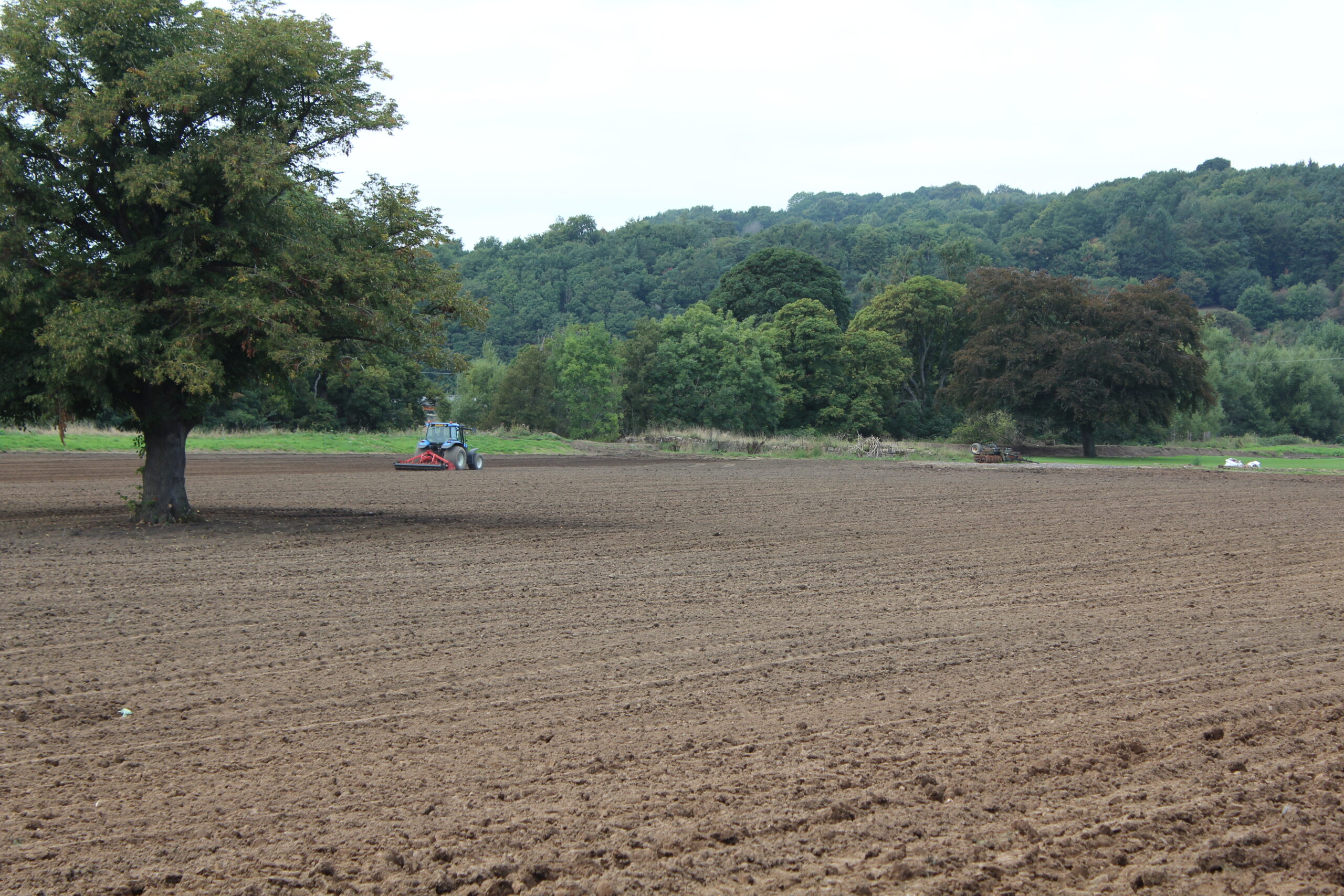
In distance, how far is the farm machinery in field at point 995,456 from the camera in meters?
47.6

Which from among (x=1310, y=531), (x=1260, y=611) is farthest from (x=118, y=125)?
(x=1310, y=531)

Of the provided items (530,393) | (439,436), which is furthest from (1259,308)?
(439,436)

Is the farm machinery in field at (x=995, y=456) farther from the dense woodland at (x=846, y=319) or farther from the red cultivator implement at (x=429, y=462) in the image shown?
the red cultivator implement at (x=429, y=462)

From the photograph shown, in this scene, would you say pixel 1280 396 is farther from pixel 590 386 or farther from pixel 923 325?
pixel 590 386

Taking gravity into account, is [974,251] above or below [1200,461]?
above

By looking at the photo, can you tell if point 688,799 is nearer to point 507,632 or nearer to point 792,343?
point 507,632

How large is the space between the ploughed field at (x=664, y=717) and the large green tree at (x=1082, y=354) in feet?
116

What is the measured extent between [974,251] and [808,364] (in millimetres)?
40532

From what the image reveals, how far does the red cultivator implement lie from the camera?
3619 cm

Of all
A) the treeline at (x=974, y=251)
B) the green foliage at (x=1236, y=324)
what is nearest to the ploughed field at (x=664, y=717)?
the treeline at (x=974, y=251)

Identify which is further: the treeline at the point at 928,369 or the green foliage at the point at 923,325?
the green foliage at the point at 923,325

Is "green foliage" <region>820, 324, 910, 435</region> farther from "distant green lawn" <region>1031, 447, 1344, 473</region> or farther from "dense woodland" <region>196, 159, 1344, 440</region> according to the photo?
"distant green lawn" <region>1031, 447, 1344, 473</region>

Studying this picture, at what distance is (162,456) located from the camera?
712 inches

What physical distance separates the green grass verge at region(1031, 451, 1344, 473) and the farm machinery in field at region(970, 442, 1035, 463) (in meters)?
1.20
